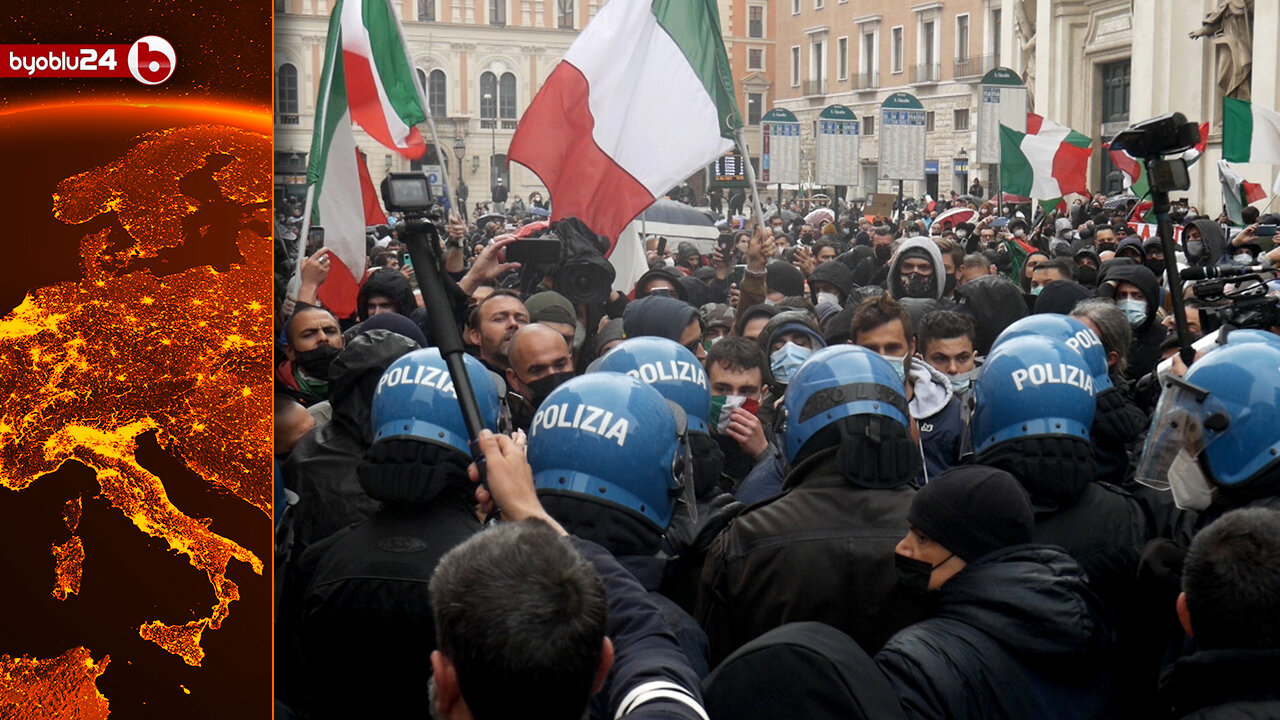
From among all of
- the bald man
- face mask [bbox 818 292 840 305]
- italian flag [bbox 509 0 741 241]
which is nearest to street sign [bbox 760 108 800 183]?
face mask [bbox 818 292 840 305]

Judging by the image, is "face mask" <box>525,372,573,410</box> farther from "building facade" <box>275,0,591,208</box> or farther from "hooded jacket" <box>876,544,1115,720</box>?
"building facade" <box>275,0,591,208</box>

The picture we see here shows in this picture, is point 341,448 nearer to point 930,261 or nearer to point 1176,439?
point 1176,439

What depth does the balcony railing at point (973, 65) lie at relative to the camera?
5162 centimetres

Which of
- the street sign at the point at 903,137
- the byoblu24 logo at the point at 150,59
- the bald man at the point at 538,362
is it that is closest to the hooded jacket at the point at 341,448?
the bald man at the point at 538,362

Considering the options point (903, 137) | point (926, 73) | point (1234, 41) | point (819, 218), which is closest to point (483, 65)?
point (926, 73)

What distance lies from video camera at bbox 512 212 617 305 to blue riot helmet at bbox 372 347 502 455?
3508mm

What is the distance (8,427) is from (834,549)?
1.60m

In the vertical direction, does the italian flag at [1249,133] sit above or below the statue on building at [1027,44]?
below

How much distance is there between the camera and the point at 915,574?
2617mm

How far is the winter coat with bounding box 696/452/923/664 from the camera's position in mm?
2797

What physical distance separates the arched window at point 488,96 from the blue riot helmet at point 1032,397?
64.7 metres

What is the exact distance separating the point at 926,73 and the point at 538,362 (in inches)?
2080

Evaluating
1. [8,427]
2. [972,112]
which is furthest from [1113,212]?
[972,112]

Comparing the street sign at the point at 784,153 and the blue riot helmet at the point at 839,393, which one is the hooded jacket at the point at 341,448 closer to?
the blue riot helmet at the point at 839,393
